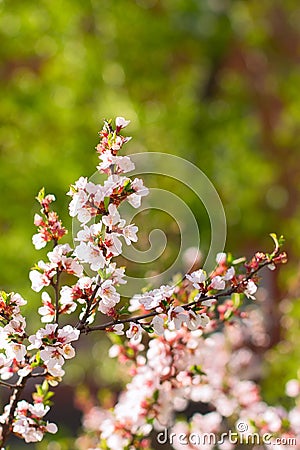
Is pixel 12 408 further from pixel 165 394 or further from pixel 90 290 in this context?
pixel 165 394

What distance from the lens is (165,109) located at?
14.0 feet

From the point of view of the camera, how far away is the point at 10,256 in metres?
3.26

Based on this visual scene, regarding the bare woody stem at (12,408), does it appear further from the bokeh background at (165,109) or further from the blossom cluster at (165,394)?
the bokeh background at (165,109)

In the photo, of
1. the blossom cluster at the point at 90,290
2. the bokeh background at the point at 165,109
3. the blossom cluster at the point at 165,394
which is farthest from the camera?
the bokeh background at the point at 165,109

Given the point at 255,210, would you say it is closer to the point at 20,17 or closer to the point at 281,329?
the point at 281,329

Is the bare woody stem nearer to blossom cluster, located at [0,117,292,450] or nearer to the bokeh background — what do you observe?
blossom cluster, located at [0,117,292,450]

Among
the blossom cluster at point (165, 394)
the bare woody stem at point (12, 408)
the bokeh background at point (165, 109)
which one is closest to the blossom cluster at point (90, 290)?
the bare woody stem at point (12, 408)

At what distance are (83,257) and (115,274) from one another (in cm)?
6

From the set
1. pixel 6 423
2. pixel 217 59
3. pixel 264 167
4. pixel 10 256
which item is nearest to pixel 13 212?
pixel 10 256

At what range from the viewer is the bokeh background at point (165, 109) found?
3.39m

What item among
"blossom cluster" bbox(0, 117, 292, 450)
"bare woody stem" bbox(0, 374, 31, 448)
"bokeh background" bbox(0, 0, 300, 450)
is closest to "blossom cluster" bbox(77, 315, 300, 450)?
"blossom cluster" bbox(0, 117, 292, 450)

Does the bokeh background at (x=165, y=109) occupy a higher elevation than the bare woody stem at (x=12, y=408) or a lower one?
higher

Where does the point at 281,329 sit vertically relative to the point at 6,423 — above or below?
above

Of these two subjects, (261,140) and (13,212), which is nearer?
(13,212)
